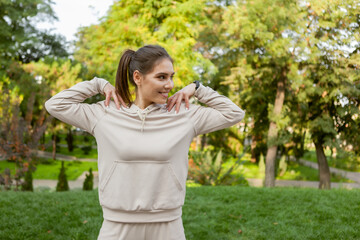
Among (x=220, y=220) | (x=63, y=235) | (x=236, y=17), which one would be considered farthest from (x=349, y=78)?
(x=63, y=235)

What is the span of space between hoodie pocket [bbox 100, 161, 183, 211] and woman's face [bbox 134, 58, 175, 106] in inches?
13.5

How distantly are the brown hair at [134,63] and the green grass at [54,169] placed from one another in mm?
16081

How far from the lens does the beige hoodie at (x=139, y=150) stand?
1636 millimetres

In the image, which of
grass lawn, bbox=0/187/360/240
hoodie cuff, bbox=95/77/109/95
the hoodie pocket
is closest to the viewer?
the hoodie pocket

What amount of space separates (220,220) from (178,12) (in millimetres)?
8969

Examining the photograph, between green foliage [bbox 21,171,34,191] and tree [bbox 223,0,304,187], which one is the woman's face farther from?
tree [bbox 223,0,304,187]

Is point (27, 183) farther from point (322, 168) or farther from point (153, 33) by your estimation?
point (322, 168)

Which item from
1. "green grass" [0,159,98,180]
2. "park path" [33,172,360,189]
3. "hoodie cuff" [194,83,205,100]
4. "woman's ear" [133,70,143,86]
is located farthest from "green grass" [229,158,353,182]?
"woman's ear" [133,70,143,86]

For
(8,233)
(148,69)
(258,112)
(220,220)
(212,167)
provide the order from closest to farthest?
(148,69), (8,233), (220,220), (212,167), (258,112)

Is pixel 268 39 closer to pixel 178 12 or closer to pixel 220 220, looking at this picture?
pixel 178 12

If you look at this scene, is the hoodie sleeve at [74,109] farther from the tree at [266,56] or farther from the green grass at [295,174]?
the green grass at [295,174]

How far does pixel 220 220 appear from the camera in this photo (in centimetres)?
549

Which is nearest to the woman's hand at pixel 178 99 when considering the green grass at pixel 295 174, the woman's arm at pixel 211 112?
the woman's arm at pixel 211 112

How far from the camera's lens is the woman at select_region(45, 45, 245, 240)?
164 cm
